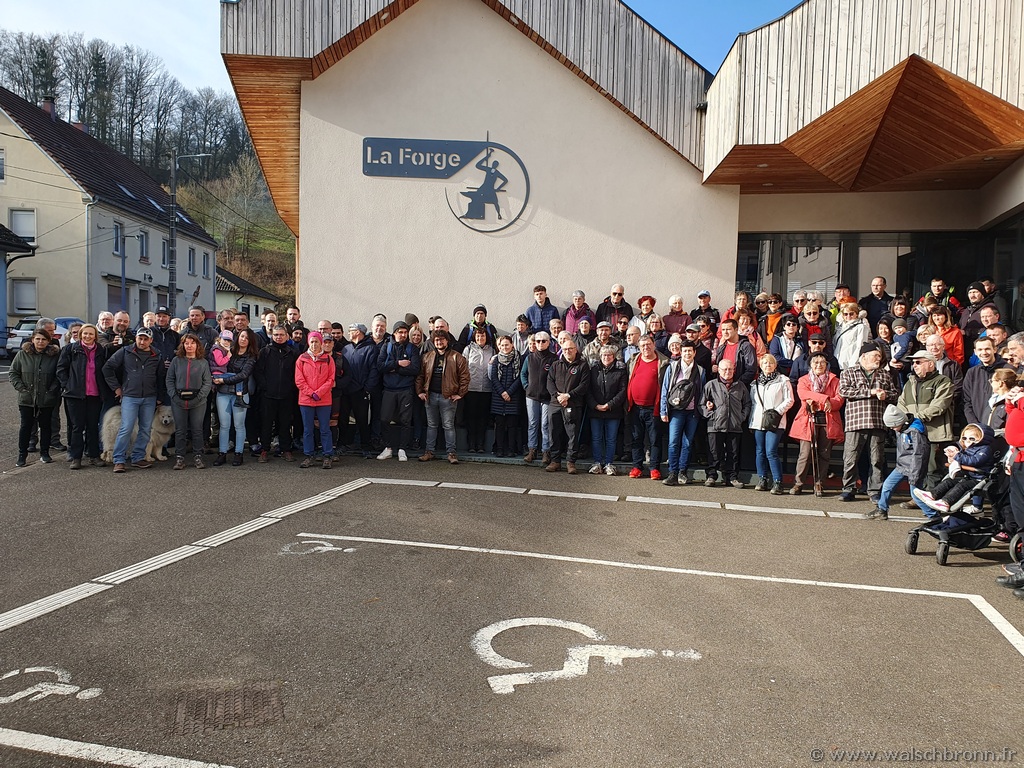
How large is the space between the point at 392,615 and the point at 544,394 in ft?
20.1

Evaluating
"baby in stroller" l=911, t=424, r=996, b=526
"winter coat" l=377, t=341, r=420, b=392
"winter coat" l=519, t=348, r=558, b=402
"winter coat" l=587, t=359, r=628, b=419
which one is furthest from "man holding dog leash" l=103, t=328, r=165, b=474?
"baby in stroller" l=911, t=424, r=996, b=526

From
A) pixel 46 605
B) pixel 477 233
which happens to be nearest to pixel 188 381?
pixel 46 605

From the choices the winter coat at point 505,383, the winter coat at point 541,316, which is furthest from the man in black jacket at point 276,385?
the winter coat at point 541,316

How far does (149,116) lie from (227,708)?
57364 mm

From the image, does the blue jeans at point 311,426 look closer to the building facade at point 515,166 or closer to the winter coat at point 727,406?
the building facade at point 515,166

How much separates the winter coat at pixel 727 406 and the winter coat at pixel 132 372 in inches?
286

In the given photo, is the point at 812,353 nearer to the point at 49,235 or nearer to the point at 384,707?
the point at 384,707

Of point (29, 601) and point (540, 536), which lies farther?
point (540, 536)

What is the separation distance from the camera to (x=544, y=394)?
35.7 feet

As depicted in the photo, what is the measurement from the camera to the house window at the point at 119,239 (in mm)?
38438

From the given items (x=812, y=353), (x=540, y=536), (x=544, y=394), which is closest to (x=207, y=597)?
(x=540, y=536)

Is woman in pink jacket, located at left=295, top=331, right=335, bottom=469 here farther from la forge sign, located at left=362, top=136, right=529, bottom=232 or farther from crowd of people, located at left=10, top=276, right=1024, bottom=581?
la forge sign, located at left=362, top=136, right=529, bottom=232

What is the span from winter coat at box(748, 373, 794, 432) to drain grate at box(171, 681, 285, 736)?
24.1ft

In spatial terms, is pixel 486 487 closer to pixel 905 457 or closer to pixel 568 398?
pixel 568 398
